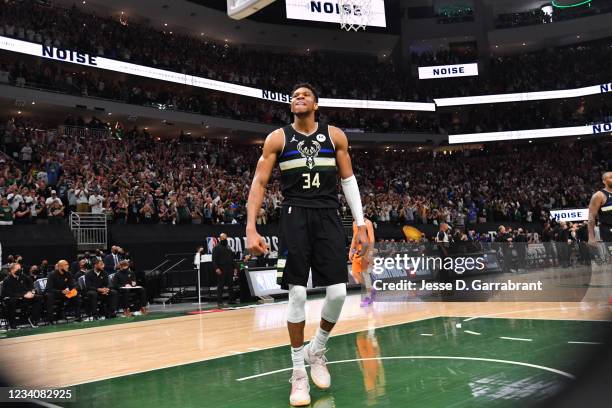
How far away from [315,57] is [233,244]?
89.5ft

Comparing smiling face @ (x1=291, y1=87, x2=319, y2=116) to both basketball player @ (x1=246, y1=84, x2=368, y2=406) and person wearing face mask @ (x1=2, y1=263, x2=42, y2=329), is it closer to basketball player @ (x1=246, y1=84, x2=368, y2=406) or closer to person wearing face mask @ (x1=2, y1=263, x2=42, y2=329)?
basketball player @ (x1=246, y1=84, x2=368, y2=406)

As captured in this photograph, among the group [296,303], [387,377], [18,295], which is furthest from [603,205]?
[18,295]

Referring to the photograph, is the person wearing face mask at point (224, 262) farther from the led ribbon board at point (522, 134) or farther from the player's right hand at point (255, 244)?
the led ribbon board at point (522, 134)

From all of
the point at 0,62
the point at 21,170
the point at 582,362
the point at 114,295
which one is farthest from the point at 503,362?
the point at 0,62

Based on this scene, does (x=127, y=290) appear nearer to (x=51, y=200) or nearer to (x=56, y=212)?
(x=56, y=212)

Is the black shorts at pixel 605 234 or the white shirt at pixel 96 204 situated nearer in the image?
the black shorts at pixel 605 234

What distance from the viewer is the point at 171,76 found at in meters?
32.3

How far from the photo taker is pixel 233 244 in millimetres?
21312

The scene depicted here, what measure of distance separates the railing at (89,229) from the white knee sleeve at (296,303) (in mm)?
14909

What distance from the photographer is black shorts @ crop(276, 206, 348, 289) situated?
15.7ft

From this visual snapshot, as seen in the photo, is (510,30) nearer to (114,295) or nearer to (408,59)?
(408,59)

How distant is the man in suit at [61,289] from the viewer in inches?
497

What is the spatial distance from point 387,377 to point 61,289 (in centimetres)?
990

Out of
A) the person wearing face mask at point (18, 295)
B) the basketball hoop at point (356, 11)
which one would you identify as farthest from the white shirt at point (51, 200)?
the basketball hoop at point (356, 11)
